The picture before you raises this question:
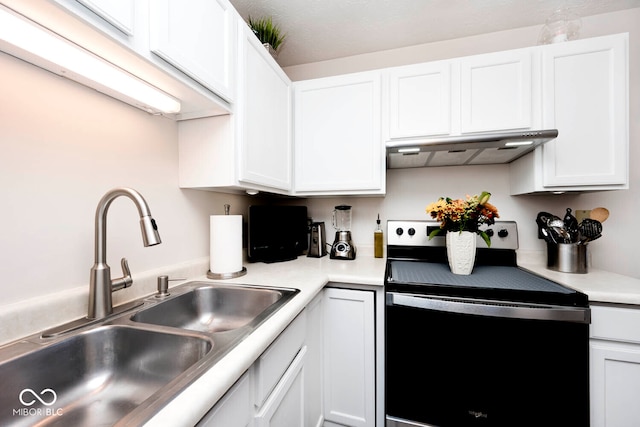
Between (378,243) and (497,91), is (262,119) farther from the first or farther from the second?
(497,91)

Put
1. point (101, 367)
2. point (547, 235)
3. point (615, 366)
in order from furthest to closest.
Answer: point (547, 235) < point (615, 366) < point (101, 367)

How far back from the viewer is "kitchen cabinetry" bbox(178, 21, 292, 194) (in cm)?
115

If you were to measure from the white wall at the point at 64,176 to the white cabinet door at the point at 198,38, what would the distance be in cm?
34

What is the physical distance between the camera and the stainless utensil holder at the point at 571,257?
4.41ft

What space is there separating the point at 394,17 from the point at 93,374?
221cm

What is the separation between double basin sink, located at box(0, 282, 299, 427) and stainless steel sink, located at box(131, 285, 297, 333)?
6.9 inches

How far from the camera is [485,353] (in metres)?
1.08

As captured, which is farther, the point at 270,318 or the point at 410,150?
the point at 410,150

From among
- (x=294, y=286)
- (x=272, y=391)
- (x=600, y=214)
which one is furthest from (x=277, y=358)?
(x=600, y=214)

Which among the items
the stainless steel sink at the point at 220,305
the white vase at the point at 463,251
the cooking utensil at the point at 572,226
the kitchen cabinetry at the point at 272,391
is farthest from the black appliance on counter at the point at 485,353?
the stainless steel sink at the point at 220,305

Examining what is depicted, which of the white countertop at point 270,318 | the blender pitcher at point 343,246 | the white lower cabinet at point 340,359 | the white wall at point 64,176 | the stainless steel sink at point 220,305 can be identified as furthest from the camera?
the blender pitcher at point 343,246

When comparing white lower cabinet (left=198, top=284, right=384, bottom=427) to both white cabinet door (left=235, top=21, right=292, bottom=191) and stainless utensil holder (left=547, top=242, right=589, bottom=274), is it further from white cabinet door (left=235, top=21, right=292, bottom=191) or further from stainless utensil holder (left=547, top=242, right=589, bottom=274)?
stainless utensil holder (left=547, top=242, right=589, bottom=274)

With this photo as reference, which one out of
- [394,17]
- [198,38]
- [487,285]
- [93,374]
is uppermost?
[394,17]

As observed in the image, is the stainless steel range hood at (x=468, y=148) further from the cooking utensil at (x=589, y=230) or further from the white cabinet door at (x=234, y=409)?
the white cabinet door at (x=234, y=409)
